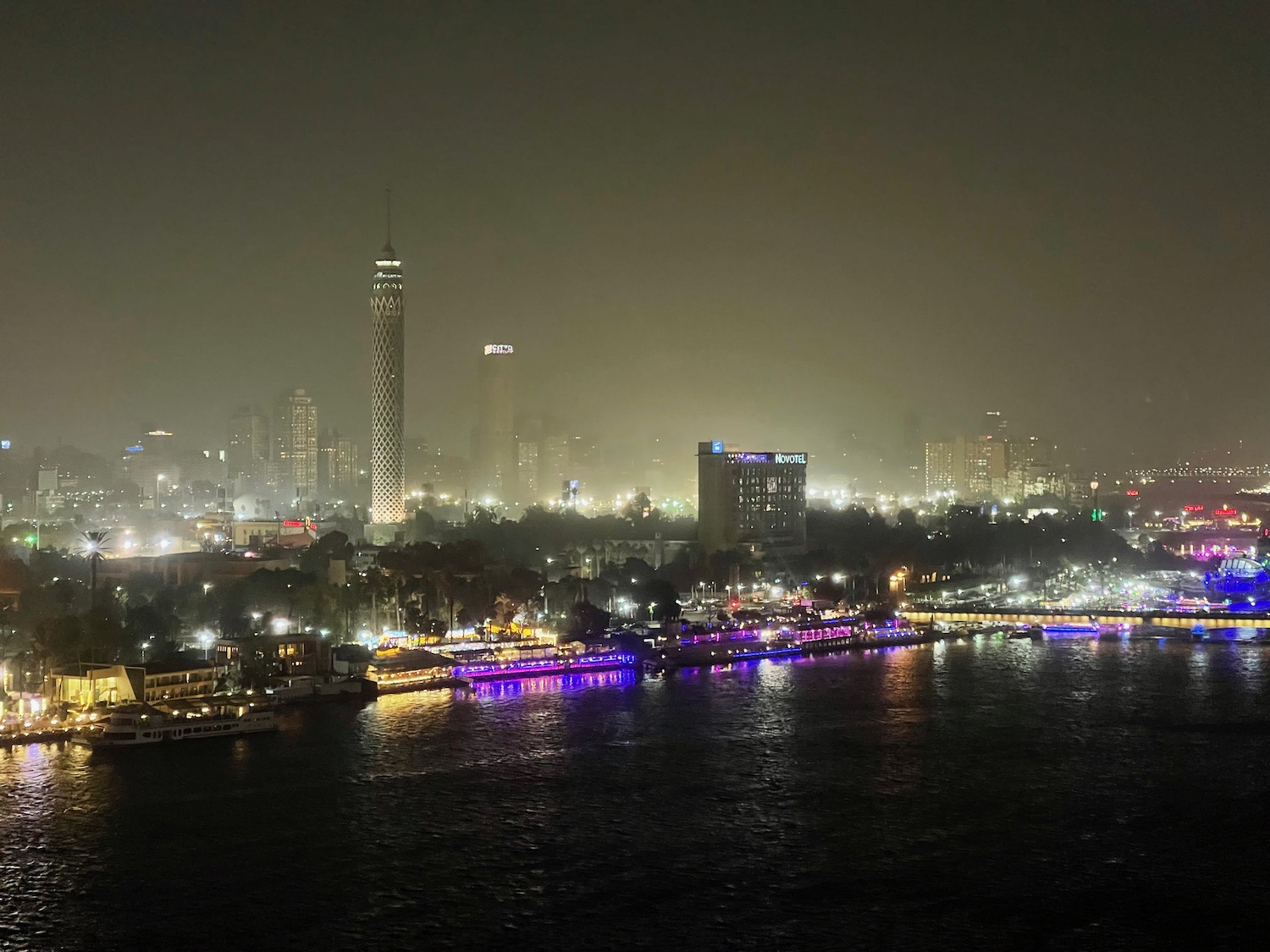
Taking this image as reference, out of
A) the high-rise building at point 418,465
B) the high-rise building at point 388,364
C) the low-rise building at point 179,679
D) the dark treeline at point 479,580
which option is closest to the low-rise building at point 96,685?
the low-rise building at point 179,679

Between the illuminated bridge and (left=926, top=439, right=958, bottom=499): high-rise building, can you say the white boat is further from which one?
(left=926, top=439, right=958, bottom=499): high-rise building

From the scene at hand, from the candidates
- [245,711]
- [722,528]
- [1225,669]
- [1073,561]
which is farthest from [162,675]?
[1073,561]

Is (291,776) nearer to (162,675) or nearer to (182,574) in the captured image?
(162,675)

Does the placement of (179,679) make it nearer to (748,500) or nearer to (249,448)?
(748,500)

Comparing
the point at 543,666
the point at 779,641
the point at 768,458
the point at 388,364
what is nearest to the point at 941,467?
the point at 768,458

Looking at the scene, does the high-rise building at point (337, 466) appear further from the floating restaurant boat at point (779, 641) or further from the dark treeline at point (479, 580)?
the floating restaurant boat at point (779, 641)
